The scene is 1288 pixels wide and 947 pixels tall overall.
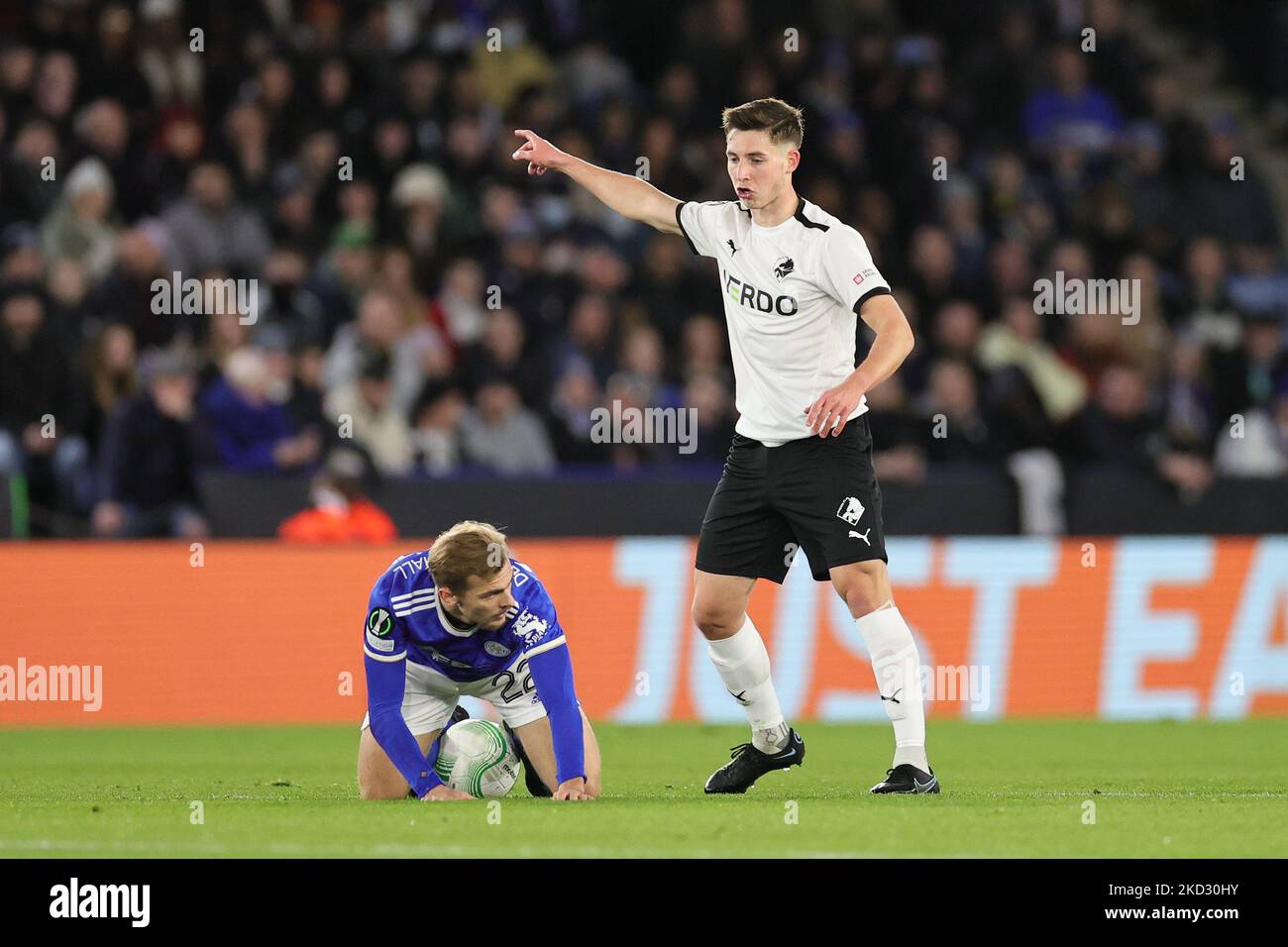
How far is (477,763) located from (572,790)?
2.18ft

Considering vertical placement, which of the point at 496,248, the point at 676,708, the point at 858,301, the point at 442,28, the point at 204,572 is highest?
the point at 442,28

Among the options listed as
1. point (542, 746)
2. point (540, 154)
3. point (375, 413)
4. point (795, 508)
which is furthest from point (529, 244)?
point (795, 508)

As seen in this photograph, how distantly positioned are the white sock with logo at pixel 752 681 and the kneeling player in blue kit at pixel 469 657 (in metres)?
0.60

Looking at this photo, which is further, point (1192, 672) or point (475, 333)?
point (475, 333)

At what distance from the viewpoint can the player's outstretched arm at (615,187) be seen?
26.8 ft

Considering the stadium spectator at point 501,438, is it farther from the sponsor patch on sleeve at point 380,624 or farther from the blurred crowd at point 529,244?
the sponsor patch on sleeve at point 380,624

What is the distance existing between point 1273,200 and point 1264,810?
13390 mm

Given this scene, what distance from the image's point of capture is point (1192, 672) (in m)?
12.8

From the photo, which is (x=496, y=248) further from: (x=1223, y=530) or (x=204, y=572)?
(x=1223, y=530)

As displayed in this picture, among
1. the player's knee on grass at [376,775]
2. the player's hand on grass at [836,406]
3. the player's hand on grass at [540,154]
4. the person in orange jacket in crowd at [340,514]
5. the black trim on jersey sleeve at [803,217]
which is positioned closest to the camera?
the player's hand on grass at [836,406]

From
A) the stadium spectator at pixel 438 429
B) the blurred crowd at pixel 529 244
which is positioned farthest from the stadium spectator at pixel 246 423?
the stadium spectator at pixel 438 429

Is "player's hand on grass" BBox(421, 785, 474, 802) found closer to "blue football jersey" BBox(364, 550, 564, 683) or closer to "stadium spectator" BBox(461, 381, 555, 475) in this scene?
"blue football jersey" BBox(364, 550, 564, 683)

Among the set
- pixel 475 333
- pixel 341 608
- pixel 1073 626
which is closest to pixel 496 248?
pixel 475 333

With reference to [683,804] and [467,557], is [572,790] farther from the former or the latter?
[467,557]
